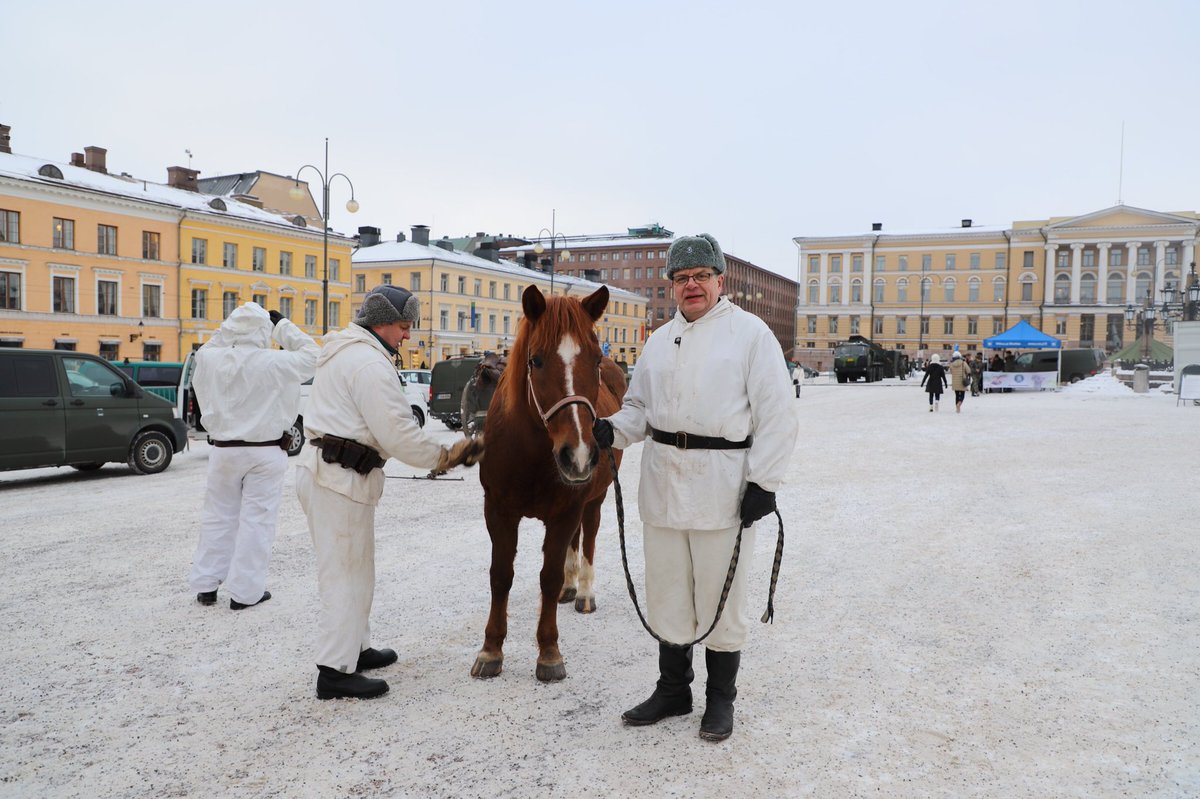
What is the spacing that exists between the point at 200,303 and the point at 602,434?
171ft

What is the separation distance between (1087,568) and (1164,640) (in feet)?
5.52

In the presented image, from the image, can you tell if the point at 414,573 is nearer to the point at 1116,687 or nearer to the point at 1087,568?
the point at 1116,687

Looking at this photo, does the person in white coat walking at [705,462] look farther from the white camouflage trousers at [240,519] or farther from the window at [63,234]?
the window at [63,234]

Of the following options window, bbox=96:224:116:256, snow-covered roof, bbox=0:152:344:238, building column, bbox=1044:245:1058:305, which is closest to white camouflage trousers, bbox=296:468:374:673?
snow-covered roof, bbox=0:152:344:238

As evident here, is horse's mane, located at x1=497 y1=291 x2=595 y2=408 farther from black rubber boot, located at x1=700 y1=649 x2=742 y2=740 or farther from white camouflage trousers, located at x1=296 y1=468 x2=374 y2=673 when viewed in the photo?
black rubber boot, located at x1=700 y1=649 x2=742 y2=740

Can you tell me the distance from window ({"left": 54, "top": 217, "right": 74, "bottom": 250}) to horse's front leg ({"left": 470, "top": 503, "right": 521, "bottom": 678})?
48.1m

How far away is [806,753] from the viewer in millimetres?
3359


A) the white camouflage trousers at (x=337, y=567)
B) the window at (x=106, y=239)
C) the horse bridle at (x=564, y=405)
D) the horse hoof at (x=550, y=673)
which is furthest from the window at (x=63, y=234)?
the horse bridle at (x=564, y=405)

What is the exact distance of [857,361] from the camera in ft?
172

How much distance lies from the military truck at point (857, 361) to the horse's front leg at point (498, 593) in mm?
51349

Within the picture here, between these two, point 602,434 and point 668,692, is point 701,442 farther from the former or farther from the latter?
point 668,692

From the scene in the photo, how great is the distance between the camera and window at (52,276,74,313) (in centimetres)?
4231

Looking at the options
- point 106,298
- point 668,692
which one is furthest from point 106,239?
point 668,692

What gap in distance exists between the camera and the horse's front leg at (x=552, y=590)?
413 cm
